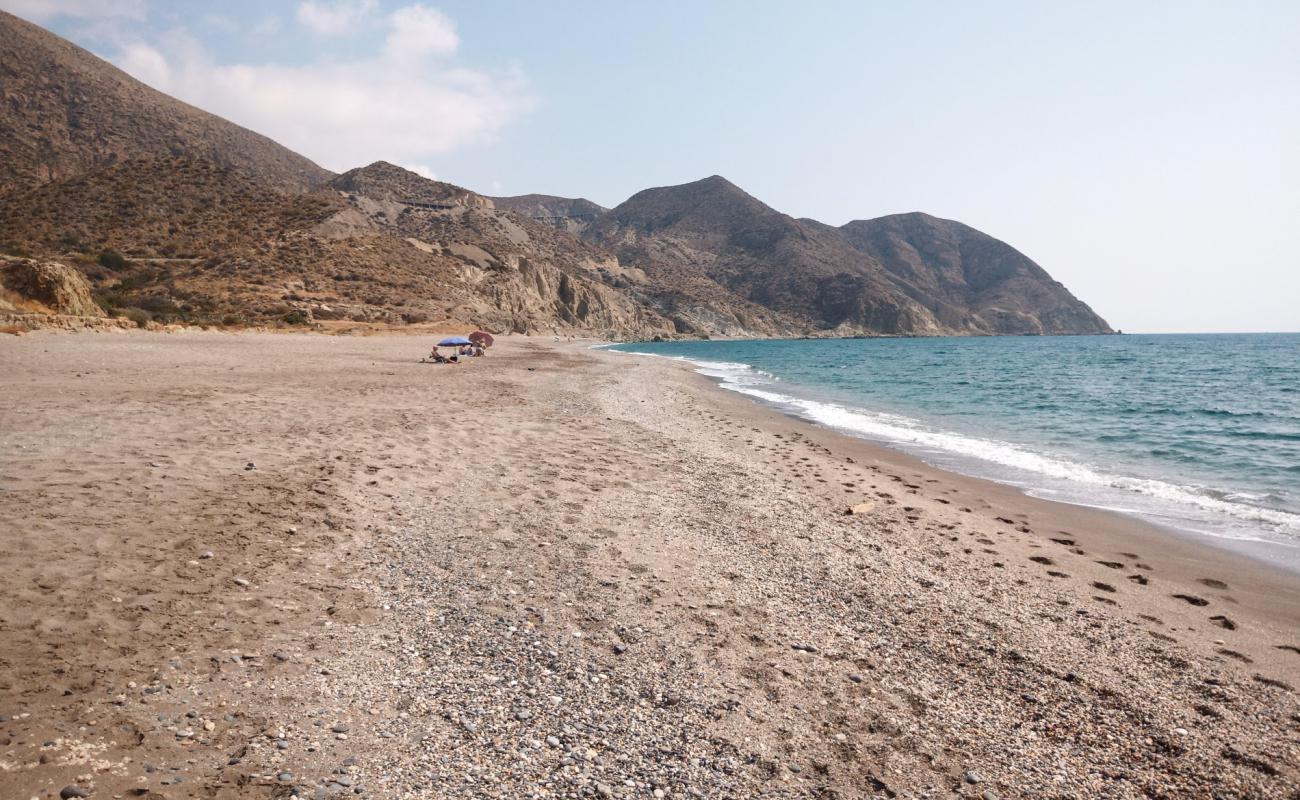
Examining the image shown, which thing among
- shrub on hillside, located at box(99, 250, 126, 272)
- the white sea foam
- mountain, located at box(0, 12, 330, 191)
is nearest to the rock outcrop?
shrub on hillside, located at box(99, 250, 126, 272)

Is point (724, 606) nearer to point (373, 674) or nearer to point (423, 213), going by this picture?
point (373, 674)

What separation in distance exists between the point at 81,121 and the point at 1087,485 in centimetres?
9968

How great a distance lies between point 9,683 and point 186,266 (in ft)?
157

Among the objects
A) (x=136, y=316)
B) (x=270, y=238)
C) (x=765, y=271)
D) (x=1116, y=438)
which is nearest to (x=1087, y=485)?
(x=1116, y=438)

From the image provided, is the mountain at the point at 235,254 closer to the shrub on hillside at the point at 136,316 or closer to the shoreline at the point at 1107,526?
the shrub on hillside at the point at 136,316

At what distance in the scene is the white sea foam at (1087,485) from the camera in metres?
8.71

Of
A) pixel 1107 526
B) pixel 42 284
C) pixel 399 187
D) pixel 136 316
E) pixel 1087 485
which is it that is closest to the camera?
pixel 1107 526

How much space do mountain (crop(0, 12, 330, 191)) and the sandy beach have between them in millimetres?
69109

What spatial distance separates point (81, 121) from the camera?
6900cm

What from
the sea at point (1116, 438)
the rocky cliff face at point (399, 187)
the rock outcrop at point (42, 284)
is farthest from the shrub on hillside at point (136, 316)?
the rocky cliff face at point (399, 187)

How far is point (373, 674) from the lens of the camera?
12.0 ft

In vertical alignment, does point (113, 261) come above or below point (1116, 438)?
above

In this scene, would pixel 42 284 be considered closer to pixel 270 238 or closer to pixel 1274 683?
pixel 270 238

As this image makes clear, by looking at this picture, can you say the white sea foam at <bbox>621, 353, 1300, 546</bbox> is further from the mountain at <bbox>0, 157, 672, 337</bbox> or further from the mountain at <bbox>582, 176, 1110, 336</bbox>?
the mountain at <bbox>582, 176, 1110, 336</bbox>
